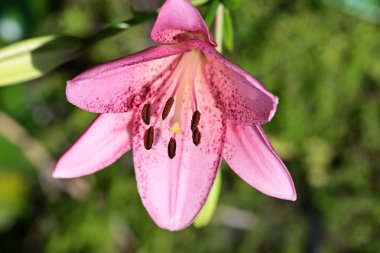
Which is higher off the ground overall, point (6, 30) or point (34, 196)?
point (6, 30)

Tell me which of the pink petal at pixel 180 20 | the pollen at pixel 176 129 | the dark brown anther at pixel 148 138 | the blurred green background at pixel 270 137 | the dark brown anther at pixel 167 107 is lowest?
the blurred green background at pixel 270 137

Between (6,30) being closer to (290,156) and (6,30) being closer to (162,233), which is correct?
(162,233)

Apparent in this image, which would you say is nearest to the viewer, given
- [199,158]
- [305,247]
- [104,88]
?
[104,88]

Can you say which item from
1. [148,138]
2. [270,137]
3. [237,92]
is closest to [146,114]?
[148,138]

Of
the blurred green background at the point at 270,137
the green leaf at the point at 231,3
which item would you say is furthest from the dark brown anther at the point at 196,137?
the blurred green background at the point at 270,137

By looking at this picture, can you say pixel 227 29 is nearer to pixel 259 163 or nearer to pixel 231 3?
pixel 231 3

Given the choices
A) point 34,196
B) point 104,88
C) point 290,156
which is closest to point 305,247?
point 290,156

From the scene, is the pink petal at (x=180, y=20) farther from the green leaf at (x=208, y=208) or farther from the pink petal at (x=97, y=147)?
the green leaf at (x=208, y=208)
